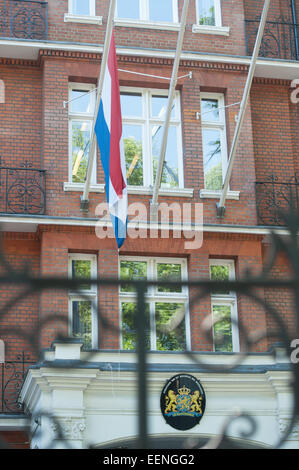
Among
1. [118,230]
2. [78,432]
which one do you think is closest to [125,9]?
[118,230]

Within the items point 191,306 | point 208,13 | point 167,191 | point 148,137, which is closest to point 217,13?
point 208,13

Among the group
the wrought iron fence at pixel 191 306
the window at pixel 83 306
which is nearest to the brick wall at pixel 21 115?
the window at pixel 83 306

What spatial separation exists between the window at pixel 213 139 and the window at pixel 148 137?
53 cm

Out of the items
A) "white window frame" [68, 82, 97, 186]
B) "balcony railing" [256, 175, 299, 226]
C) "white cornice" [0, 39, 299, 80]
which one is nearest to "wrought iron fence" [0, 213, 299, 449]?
"white window frame" [68, 82, 97, 186]

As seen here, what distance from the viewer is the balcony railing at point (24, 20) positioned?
17.6m

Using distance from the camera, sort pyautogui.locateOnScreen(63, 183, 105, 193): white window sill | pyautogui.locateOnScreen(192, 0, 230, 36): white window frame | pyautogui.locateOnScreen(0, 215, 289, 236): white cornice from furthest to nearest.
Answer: pyautogui.locateOnScreen(192, 0, 230, 36): white window frame → pyautogui.locateOnScreen(63, 183, 105, 193): white window sill → pyautogui.locateOnScreen(0, 215, 289, 236): white cornice

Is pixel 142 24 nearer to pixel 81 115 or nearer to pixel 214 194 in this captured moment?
pixel 81 115

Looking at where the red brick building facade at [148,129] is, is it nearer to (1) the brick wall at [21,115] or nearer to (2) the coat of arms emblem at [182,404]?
(1) the brick wall at [21,115]

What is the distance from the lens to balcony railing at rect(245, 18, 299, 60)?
1867cm

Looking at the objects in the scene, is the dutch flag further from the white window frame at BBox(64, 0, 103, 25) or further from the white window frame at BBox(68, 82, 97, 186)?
the white window frame at BBox(64, 0, 103, 25)

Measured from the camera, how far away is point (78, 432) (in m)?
13.4

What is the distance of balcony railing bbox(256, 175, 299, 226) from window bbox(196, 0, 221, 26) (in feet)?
11.3

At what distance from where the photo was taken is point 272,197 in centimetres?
1766

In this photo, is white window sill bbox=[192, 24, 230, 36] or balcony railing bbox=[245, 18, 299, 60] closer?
white window sill bbox=[192, 24, 230, 36]
